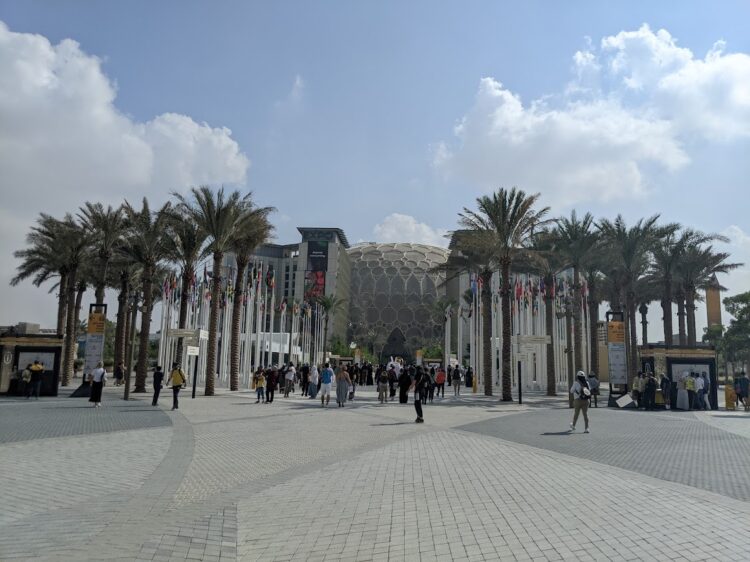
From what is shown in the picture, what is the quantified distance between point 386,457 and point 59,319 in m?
28.8

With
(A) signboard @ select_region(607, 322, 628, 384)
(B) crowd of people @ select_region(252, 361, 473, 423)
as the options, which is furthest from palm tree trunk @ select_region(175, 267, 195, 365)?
(A) signboard @ select_region(607, 322, 628, 384)

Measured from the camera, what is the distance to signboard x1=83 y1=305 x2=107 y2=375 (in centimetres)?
2308

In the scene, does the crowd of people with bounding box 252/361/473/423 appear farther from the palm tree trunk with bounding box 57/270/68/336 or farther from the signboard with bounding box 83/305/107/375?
the palm tree trunk with bounding box 57/270/68/336

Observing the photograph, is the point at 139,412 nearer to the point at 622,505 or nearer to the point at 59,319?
the point at 622,505

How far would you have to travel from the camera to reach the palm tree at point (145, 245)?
26.5 m

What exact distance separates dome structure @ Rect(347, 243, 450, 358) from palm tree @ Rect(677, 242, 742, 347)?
65620 millimetres

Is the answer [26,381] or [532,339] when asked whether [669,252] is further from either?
[26,381]

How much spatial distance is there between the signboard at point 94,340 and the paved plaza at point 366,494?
34.0ft

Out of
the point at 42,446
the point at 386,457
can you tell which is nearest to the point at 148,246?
the point at 42,446

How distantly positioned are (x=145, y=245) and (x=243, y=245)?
4819 millimetres

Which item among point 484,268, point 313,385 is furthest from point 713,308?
point 313,385

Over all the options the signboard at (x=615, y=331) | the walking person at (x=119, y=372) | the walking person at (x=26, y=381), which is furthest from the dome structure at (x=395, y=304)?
the walking person at (x=26, y=381)

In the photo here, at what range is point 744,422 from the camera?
16781 mm

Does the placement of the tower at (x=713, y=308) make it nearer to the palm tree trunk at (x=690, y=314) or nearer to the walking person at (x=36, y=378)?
the palm tree trunk at (x=690, y=314)
